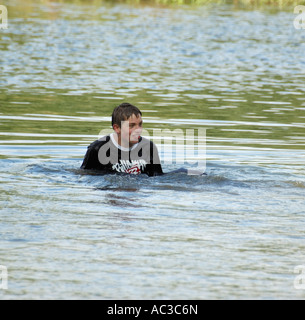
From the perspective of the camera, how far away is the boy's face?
9.26m

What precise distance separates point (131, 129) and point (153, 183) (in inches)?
27.1

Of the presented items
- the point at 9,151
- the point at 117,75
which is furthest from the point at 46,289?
the point at 117,75

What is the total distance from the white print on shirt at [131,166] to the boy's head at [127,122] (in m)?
0.29

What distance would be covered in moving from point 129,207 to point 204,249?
65.0 inches

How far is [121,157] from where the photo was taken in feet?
31.4

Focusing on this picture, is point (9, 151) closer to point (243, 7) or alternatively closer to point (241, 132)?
point (241, 132)

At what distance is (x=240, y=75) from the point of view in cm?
2158
